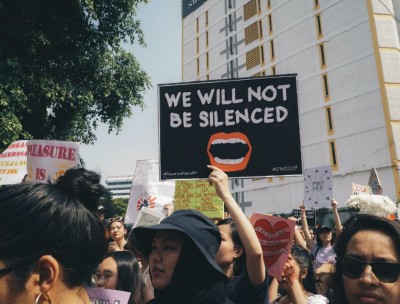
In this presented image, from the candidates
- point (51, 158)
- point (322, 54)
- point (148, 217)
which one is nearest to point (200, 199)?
point (148, 217)

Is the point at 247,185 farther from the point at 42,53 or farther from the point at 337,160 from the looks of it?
the point at 42,53

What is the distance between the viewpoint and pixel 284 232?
3199 mm

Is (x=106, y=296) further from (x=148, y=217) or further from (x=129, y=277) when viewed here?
(x=148, y=217)

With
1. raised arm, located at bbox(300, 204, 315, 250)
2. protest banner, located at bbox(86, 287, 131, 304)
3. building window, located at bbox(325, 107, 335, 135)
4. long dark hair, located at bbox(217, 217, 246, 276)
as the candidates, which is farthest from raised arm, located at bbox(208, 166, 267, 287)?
building window, located at bbox(325, 107, 335, 135)

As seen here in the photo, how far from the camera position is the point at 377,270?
5.87 ft

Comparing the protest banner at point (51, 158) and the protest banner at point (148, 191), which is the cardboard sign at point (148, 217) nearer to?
the protest banner at point (51, 158)

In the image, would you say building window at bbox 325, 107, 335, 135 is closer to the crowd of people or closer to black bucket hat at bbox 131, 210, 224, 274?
the crowd of people

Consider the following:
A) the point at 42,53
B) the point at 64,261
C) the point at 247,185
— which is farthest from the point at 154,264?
the point at 247,185

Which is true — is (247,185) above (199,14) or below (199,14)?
below

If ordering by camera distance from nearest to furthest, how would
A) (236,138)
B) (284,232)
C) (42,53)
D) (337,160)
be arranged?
1. (284,232)
2. (236,138)
3. (42,53)
4. (337,160)

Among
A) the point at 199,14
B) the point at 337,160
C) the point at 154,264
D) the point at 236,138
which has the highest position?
the point at 199,14

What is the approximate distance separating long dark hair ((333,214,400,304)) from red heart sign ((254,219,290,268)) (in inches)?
43.3

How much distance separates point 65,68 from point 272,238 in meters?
10.6

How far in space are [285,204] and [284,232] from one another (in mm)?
30743
